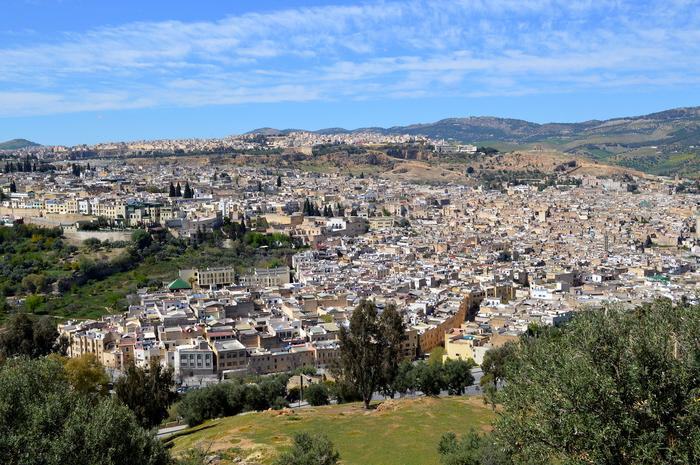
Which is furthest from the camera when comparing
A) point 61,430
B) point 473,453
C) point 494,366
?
point 494,366

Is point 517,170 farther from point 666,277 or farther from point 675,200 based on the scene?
point 666,277

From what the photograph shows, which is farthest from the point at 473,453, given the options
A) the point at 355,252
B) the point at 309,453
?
the point at 355,252

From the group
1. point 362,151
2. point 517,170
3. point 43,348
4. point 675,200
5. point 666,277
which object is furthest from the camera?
point 362,151

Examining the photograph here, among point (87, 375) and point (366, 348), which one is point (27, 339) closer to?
point (87, 375)

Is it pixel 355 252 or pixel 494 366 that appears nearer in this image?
pixel 494 366

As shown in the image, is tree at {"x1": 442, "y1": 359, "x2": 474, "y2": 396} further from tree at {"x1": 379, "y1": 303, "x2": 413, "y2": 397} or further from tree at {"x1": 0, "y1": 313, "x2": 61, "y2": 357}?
tree at {"x1": 0, "y1": 313, "x2": 61, "y2": 357}

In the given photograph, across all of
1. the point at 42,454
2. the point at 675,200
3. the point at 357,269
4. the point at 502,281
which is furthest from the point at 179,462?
the point at 675,200
